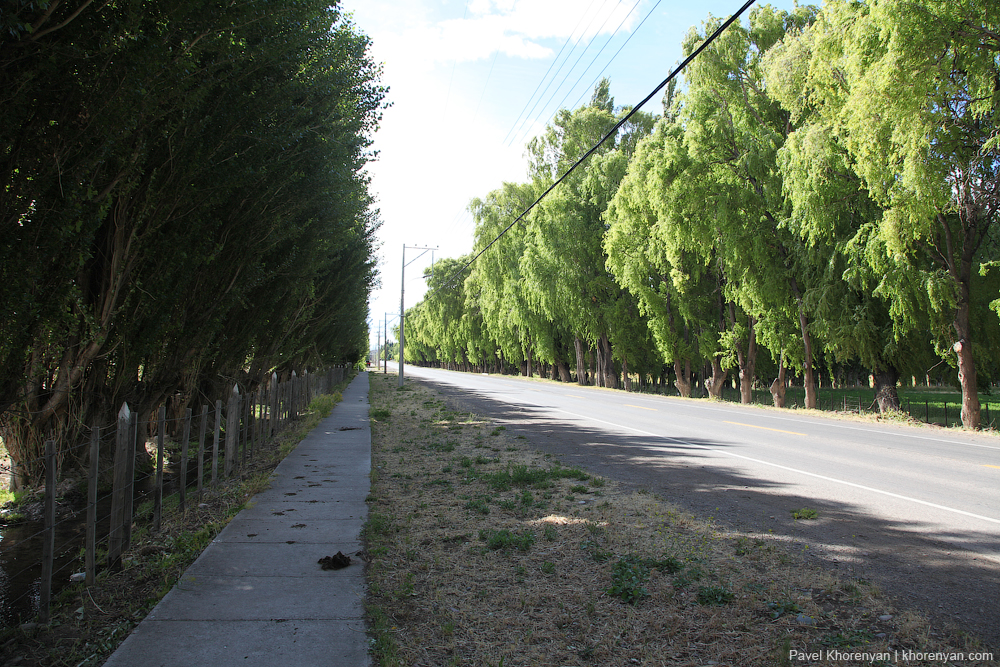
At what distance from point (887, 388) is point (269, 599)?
1954 cm

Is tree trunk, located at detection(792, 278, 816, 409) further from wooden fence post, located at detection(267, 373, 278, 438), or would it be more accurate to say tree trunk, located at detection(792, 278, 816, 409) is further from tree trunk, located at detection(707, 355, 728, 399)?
wooden fence post, located at detection(267, 373, 278, 438)

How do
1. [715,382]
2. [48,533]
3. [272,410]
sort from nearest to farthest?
1. [48,533]
2. [272,410]
3. [715,382]

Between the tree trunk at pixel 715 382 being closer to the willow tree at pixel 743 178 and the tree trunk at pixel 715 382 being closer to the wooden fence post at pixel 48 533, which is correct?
the willow tree at pixel 743 178

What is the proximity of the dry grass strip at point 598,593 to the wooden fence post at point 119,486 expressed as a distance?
6.65 feet

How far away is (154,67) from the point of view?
4.52 m

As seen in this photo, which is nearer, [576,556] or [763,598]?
[763,598]

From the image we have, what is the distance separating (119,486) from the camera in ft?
16.4

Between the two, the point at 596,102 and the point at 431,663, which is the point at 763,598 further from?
the point at 596,102

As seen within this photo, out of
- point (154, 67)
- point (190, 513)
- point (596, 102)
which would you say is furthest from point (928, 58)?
point (596, 102)

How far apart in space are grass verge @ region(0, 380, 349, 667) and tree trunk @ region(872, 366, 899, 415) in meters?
18.1

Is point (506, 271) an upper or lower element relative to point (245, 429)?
upper

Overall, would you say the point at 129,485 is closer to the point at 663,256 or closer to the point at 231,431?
the point at 231,431

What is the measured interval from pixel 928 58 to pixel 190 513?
16055 mm

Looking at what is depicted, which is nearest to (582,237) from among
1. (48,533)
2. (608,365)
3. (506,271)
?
(608,365)
